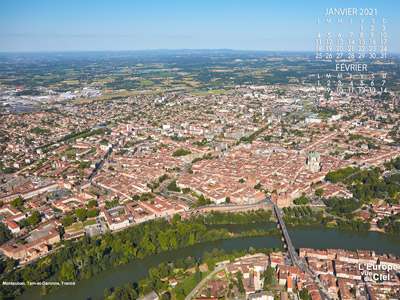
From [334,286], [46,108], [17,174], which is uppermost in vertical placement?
[46,108]

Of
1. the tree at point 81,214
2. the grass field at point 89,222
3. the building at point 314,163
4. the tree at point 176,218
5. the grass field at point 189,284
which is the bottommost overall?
the grass field at point 189,284

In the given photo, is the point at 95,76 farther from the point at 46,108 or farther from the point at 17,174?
the point at 17,174

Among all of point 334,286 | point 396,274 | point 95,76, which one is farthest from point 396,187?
point 95,76

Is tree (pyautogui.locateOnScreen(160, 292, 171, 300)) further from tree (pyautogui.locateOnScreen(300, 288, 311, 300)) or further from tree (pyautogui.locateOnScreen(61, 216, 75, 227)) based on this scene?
tree (pyautogui.locateOnScreen(61, 216, 75, 227))

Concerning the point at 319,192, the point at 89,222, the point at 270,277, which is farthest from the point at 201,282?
the point at 319,192

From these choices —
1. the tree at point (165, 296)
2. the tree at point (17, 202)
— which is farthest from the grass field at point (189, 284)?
the tree at point (17, 202)

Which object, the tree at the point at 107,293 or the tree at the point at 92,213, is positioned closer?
the tree at the point at 107,293

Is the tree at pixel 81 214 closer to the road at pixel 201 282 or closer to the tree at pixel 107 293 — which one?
the tree at pixel 107 293
